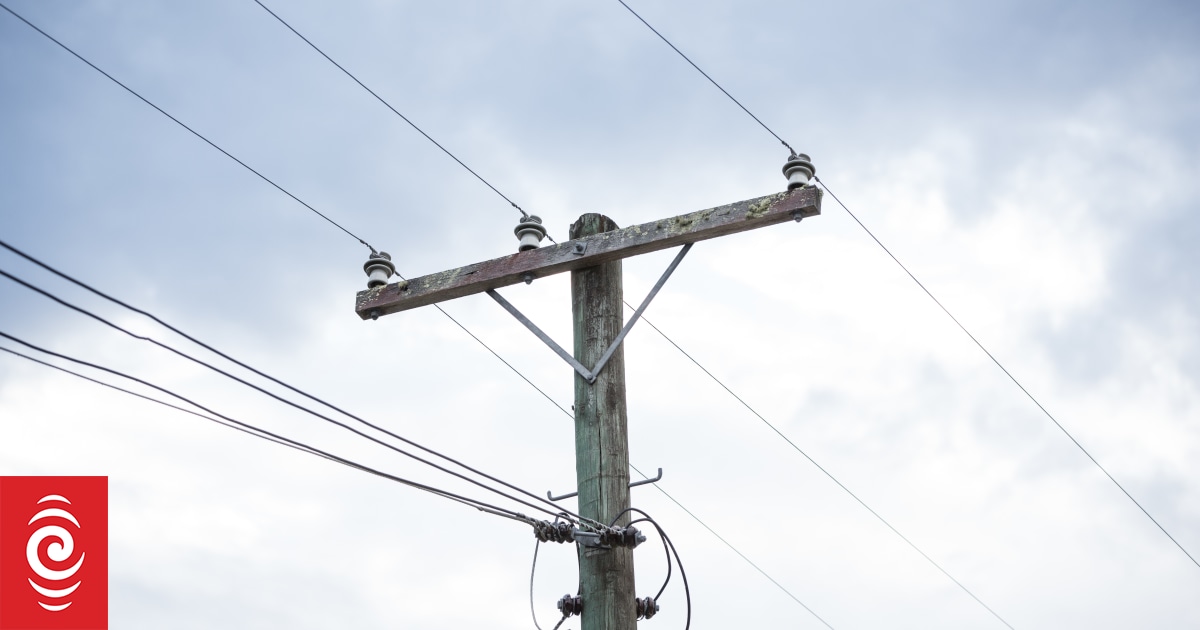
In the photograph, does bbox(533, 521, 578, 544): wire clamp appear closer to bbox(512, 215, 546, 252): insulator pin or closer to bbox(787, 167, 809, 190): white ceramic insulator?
bbox(512, 215, 546, 252): insulator pin

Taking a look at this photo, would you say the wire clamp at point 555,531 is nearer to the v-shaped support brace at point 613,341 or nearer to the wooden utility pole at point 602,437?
the wooden utility pole at point 602,437

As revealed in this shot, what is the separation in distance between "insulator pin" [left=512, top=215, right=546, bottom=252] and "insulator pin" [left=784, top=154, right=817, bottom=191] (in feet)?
5.30

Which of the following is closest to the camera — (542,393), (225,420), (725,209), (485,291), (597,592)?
(225,420)

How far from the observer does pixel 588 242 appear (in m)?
7.37

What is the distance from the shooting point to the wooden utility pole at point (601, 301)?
→ 6.66 metres

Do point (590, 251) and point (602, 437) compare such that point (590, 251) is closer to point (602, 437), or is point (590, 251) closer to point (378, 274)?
point (602, 437)

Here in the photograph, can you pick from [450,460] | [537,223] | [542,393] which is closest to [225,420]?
[450,460]

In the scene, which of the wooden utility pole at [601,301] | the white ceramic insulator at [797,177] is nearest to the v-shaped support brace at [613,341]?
the wooden utility pole at [601,301]

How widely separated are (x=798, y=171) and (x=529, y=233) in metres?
1.75

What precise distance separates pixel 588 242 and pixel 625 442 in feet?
4.16

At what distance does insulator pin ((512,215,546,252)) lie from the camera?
7.70 metres

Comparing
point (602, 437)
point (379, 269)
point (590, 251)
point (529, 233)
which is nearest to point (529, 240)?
point (529, 233)

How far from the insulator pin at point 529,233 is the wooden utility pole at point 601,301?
0.01 metres

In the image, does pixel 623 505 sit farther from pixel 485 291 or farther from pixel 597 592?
pixel 485 291
